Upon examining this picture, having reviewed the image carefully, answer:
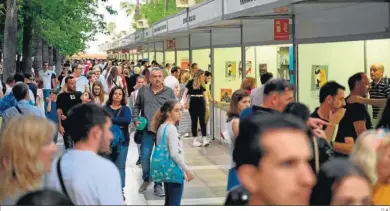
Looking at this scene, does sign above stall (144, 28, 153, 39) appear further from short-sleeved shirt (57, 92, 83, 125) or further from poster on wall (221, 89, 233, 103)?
short-sleeved shirt (57, 92, 83, 125)

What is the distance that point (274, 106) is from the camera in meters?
6.86

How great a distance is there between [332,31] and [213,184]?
2.94 metres

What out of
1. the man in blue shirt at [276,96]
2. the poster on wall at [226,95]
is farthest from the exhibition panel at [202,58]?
the man in blue shirt at [276,96]

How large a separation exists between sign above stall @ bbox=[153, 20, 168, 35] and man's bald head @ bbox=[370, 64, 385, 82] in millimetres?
15250

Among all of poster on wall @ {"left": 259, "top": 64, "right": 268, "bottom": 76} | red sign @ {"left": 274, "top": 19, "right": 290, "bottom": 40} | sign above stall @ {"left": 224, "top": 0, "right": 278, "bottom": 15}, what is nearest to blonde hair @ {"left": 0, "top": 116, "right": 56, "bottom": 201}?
sign above stall @ {"left": 224, "top": 0, "right": 278, "bottom": 15}

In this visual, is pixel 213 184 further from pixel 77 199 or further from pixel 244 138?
pixel 244 138

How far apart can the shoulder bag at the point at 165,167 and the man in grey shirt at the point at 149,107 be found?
2.56m

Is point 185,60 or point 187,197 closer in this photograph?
point 187,197

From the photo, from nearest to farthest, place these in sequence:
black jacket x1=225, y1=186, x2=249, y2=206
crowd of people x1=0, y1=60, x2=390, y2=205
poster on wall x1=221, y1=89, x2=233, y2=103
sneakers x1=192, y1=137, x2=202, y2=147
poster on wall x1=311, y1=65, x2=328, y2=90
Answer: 1. crowd of people x1=0, y1=60, x2=390, y2=205
2. black jacket x1=225, y1=186, x2=249, y2=206
3. poster on wall x1=311, y1=65, x2=328, y2=90
4. sneakers x1=192, y1=137, x2=202, y2=147
5. poster on wall x1=221, y1=89, x2=233, y2=103

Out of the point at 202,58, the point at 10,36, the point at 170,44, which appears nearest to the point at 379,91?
the point at 202,58

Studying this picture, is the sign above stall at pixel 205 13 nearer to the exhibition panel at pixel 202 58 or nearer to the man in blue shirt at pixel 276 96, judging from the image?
the exhibition panel at pixel 202 58

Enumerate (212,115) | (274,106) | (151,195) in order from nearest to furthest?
(274,106)
(151,195)
(212,115)

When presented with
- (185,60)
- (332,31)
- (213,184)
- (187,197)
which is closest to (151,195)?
(187,197)

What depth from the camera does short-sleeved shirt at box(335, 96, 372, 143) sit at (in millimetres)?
7707
